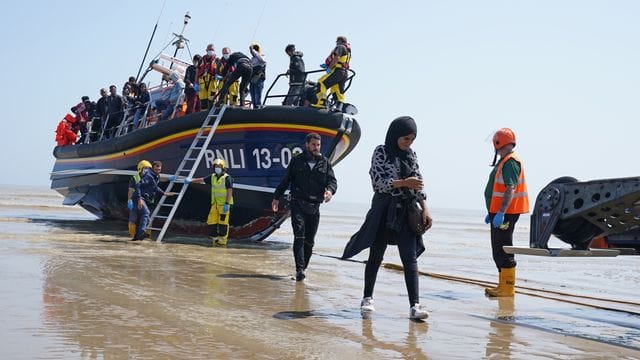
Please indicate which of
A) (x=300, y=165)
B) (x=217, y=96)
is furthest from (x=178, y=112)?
(x=300, y=165)

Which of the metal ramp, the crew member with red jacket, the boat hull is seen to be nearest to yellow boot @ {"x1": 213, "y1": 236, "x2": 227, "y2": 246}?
the metal ramp

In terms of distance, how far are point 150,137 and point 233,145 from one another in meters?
1.92

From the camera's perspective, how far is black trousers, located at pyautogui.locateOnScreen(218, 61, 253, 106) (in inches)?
464

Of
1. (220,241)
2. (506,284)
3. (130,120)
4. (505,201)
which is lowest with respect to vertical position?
(220,241)

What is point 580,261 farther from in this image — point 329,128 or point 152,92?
point 152,92

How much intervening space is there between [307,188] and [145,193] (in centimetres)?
509

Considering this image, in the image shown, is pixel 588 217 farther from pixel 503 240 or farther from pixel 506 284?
pixel 506 284

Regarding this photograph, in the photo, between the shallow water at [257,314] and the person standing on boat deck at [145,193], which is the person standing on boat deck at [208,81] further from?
the shallow water at [257,314]

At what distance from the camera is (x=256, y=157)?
11656mm

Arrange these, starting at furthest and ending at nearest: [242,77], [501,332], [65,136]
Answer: [65,136] < [242,77] < [501,332]

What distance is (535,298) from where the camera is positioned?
697cm

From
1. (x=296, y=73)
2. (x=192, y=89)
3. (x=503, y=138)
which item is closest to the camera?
(x=503, y=138)

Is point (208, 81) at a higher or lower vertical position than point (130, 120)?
higher

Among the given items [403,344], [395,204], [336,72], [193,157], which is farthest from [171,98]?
[403,344]
